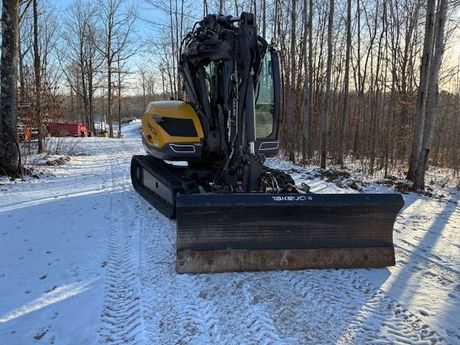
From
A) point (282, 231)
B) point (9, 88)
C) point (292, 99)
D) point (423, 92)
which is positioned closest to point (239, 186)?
point (282, 231)

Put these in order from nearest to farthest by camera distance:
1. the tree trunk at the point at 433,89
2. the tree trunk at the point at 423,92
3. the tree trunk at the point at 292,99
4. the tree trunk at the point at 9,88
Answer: the tree trunk at the point at 9,88 < the tree trunk at the point at 433,89 < the tree trunk at the point at 423,92 < the tree trunk at the point at 292,99

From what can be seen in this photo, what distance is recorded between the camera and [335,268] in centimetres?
414

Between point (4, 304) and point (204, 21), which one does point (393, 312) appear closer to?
point (4, 304)

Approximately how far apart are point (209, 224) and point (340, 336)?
1603 mm

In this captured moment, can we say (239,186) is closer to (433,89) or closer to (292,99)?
(433,89)

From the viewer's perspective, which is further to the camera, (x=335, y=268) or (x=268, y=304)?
(x=335, y=268)

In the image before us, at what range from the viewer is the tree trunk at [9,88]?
338 inches

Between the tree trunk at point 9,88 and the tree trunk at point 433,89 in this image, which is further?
the tree trunk at point 433,89

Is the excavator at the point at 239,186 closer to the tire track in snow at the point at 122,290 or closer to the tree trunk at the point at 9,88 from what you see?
the tire track in snow at the point at 122,290

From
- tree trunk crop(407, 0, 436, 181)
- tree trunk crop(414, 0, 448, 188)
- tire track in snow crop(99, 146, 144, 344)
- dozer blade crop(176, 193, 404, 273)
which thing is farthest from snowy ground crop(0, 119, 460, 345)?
tree trunk crop(407, 0, 436, 181)

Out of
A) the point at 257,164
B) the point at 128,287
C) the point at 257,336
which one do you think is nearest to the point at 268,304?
the point at 257,336

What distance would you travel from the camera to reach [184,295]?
138 inches

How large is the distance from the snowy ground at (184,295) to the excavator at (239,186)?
0.71 feet

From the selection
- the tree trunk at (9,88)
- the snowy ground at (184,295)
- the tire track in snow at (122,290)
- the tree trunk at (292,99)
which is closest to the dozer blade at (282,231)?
the snowy ground at (184,295)
